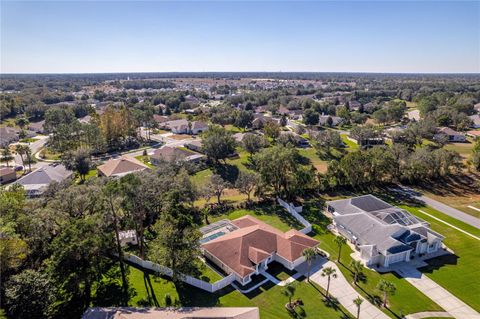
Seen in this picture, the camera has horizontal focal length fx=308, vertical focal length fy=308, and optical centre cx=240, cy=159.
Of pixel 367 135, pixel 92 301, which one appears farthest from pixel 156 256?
pixel 367 135

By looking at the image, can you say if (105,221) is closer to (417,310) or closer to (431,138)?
(417,310)

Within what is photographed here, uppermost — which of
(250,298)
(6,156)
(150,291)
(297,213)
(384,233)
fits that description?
(6,156)

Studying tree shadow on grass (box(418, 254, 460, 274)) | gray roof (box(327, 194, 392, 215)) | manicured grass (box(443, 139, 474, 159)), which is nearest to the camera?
tree shadow on grass (box(418, 254, 460, 274))

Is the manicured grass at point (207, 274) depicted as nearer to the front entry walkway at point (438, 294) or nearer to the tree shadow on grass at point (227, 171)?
the front entry walkway at point (438, 294)

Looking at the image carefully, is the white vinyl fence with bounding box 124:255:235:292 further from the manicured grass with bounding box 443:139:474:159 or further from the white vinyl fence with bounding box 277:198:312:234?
the manicured grass with bounding box 443:139:474:159

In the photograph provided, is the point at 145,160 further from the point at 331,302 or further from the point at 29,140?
the point at 331,302

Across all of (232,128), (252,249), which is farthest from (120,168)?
(232,128)

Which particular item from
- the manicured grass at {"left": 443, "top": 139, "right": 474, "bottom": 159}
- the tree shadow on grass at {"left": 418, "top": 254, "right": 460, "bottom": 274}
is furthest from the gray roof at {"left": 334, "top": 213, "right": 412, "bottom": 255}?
the manicured grass at {"left": 443, "top": 139, "right": 474, "bottom": 159}
